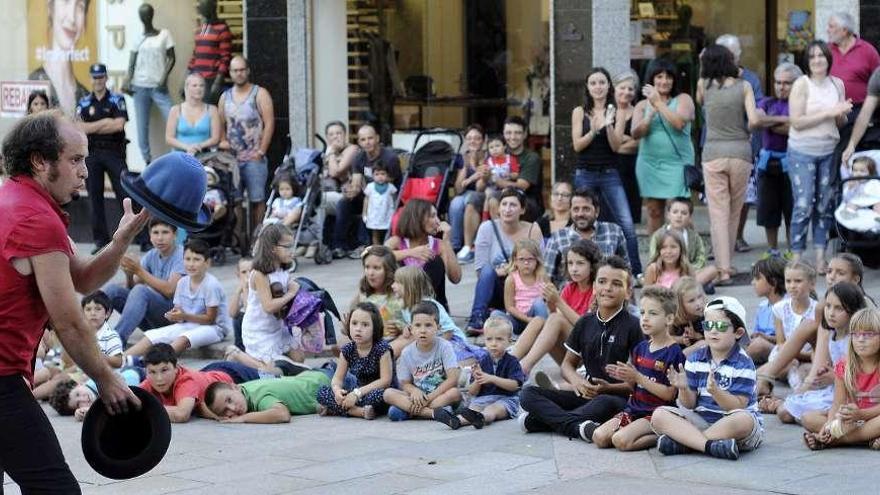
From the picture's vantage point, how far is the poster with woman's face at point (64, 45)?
1831 cm

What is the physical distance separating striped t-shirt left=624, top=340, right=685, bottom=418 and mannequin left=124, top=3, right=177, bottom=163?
9.76 meters

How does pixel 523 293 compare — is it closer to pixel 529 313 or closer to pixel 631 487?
pixel 529 313

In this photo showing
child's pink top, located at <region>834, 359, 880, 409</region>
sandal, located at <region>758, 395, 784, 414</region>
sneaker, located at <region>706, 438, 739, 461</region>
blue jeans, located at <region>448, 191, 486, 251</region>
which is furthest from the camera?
blue jeans, located at <region>448, 191, 486, 251</region>

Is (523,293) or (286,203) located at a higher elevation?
(286,203)

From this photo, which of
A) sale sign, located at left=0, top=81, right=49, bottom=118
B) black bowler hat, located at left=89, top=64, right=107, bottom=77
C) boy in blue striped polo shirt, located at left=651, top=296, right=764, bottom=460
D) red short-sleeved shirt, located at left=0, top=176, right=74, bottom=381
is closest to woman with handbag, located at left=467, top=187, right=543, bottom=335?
boy in blue striped polo shirt, located at left=651, top=296, right=764, bottom=460

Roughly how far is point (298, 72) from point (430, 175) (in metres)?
2.27

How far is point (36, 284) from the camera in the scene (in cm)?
559

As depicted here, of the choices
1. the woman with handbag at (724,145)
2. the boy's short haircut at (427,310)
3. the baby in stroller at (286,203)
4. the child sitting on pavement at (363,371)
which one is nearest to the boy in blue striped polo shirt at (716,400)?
the boy's short haircut at (427,310)

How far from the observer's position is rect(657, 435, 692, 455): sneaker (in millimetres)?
8398

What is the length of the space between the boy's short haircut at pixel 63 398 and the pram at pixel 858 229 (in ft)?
19.0

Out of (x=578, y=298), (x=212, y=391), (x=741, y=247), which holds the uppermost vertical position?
(x=578, y=298)

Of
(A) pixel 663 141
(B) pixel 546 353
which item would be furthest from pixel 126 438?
(A) pixel 663 141

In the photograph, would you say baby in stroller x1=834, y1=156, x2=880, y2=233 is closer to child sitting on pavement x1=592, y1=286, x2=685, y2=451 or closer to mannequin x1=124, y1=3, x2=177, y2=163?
child sitting on pavement x1=592, y1=286, x2=685, y2=451

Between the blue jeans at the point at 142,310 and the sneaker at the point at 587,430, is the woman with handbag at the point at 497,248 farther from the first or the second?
the sneaker at the point at 587,430
